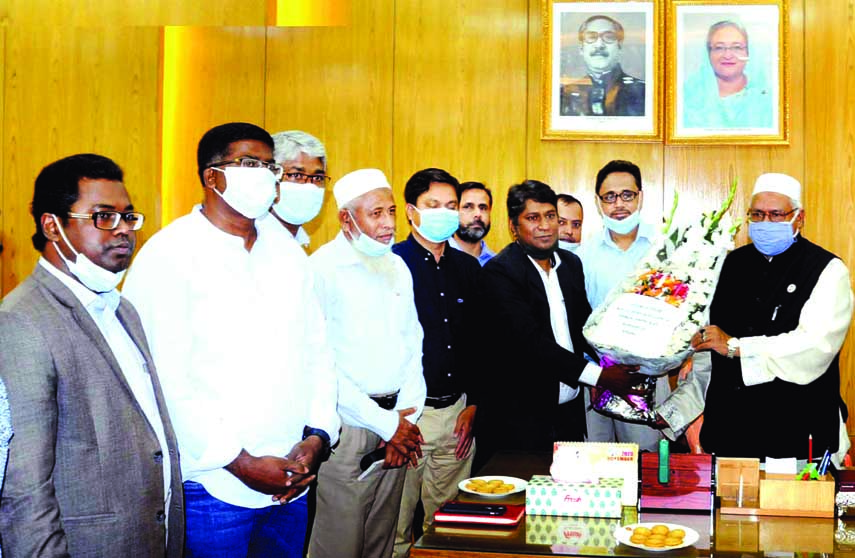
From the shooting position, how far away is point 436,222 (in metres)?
4.14

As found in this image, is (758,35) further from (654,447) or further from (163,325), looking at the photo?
(163,325)

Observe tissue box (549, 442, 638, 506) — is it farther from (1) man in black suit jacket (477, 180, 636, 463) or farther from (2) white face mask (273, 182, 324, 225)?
(2) white face mask (273, 182, 324, 225)

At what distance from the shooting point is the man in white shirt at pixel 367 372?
3461 mm

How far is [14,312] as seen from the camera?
6.88ft

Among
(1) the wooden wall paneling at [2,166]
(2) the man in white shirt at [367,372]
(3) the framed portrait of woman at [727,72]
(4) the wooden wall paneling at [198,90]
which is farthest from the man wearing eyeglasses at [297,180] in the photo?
(1) the wooden wall paneling at [2,166]

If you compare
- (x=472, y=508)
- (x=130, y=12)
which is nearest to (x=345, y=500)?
(x=472, y=508)

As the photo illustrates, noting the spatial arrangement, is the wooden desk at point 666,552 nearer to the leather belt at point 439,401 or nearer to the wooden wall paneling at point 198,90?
Result: the leather belt at point 439,401

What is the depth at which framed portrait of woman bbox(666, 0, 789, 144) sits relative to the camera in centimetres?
623

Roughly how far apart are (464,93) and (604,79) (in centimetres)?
95

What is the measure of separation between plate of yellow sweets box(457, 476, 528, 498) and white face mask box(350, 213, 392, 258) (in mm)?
1069

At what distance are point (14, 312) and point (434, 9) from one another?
5014 mm

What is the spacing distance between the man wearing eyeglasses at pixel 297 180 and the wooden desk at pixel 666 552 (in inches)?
57.5

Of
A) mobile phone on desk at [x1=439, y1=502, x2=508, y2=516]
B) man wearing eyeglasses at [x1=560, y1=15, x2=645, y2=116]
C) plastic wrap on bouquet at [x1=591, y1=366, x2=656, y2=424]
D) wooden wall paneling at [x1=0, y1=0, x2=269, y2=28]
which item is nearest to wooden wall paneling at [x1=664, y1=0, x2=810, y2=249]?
man wearing eyeglasses at [x1=560, y1=15, x2=645, y2=116]

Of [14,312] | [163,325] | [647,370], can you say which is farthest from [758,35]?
[14,312]
